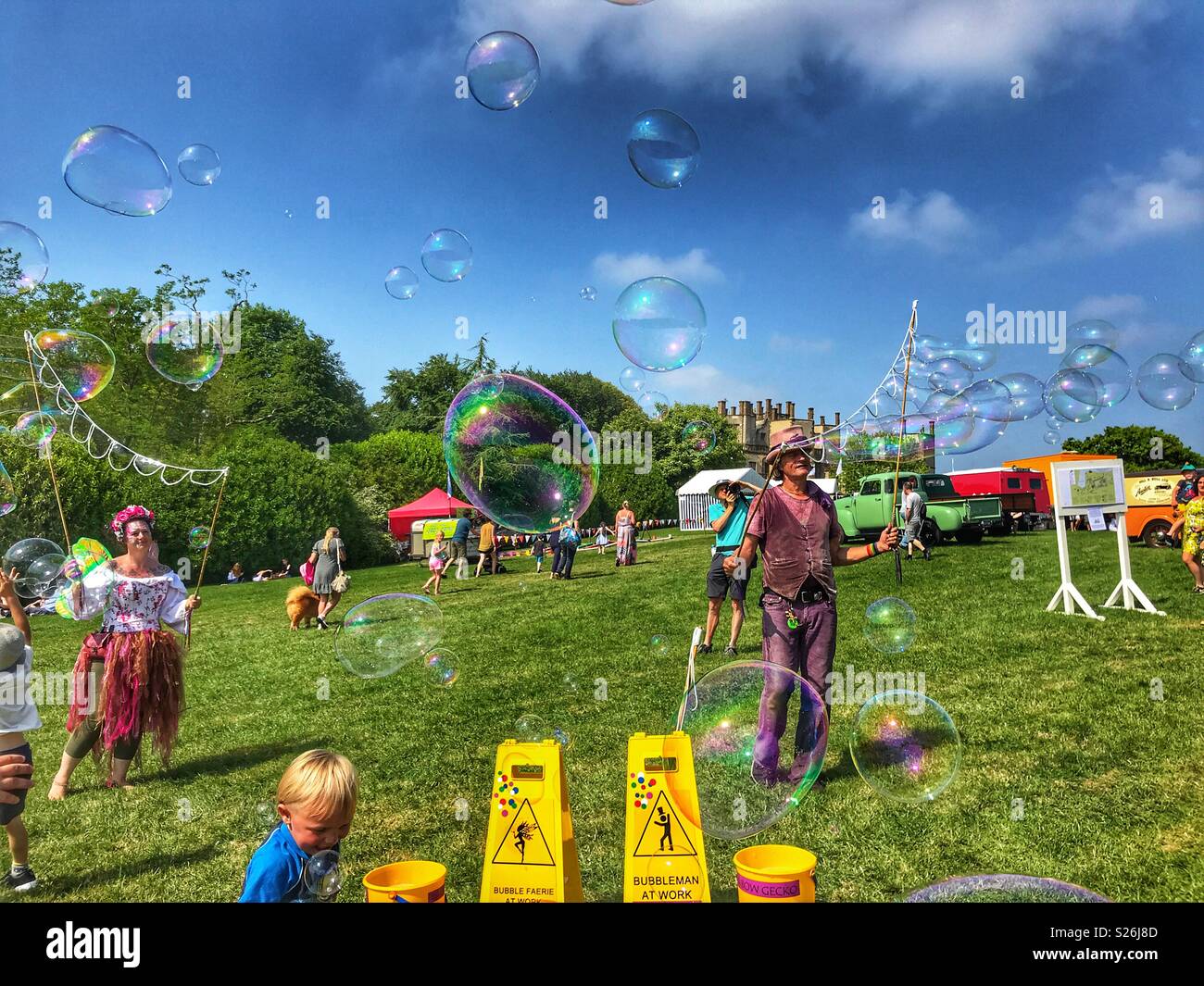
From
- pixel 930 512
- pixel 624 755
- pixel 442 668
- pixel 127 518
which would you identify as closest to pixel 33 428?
pixel 127 518

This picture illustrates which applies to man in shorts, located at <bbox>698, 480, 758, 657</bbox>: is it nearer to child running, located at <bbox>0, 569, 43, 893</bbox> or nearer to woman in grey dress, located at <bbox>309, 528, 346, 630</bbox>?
child running, located at <bbox>0, 569, 43, 893</bbox>

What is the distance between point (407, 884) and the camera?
280 cm

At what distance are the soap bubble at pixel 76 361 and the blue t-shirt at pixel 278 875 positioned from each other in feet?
19.9

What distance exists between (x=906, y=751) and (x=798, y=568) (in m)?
1.05

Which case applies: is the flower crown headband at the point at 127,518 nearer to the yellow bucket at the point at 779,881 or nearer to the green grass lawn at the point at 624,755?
the green grass lawn at the point at 624,755

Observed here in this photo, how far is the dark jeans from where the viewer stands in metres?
15.7

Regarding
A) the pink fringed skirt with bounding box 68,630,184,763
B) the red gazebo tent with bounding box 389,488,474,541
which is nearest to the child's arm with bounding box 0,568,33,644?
the pink fringed skirt with bounding box 68,630,184,763

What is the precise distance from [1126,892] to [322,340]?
1817 inches

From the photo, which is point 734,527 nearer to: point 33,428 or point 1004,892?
point 1004,892

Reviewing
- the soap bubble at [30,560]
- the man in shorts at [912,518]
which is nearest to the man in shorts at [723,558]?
the soap bubble at [30,560]

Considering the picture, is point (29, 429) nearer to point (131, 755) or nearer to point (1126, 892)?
point (131, 755)

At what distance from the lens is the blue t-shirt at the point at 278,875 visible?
245 cm
